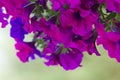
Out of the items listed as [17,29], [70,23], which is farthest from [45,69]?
[70,23]

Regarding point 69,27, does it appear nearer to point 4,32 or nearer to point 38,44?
point 38,44

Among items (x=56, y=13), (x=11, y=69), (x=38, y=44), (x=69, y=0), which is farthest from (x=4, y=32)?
(x=69, y=0)

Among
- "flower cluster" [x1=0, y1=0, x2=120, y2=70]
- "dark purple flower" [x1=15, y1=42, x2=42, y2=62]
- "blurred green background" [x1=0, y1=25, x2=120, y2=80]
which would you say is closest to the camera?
"flower cluster" [x1=0, y1=0, x2=120, y2=70]

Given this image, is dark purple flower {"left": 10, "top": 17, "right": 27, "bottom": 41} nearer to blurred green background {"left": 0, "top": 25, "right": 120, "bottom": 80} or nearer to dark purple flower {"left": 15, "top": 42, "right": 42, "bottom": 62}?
dark purple flower {"left": 15, "top": 42, "right": 42, "bottom": 62}

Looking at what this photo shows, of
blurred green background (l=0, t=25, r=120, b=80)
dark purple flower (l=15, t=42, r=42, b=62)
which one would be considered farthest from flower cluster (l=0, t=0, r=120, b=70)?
blurred green background (l=0, t=25, r=120, b=80)

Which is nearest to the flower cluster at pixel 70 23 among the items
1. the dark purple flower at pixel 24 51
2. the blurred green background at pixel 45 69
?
the dark purple flower at pixel 24 51

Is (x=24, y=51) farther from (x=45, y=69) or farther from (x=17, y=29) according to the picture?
(x=45, y=69)
